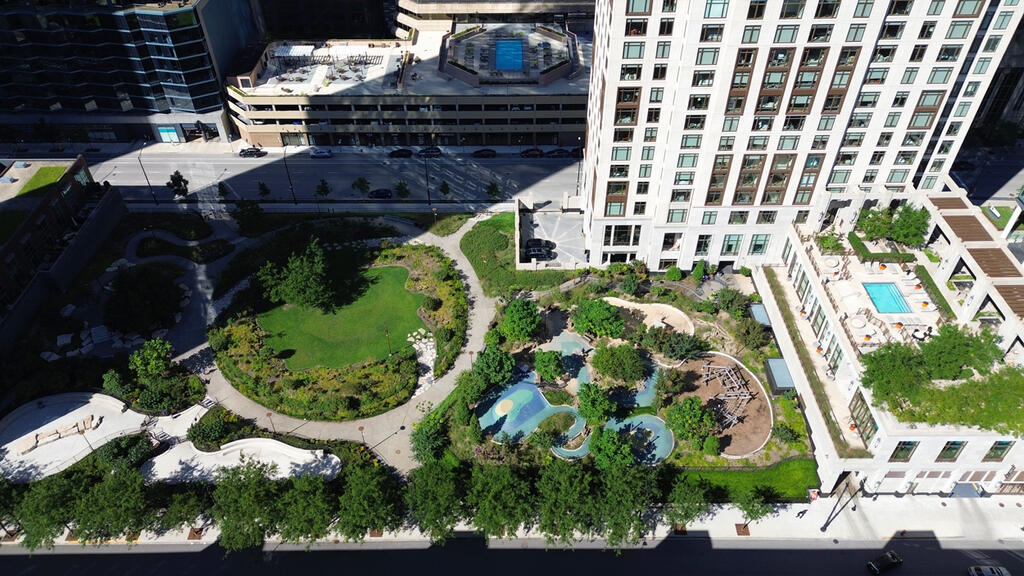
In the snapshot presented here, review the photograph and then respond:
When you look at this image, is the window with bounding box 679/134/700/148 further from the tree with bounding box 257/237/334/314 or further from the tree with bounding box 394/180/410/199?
the tree with bounding box 394/180/410/199

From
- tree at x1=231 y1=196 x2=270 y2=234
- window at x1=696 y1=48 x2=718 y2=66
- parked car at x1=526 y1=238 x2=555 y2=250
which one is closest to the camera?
window at x1=696 y1=48 x2=718 y2=66

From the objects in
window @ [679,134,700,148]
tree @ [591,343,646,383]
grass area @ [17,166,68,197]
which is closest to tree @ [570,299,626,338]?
tree @ [591,343,646,383]

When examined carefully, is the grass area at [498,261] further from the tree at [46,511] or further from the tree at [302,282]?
the tree at [46,511]

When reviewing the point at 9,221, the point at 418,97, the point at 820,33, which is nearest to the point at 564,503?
the point at 820,33

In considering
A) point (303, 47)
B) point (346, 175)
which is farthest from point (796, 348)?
point (303, 47)

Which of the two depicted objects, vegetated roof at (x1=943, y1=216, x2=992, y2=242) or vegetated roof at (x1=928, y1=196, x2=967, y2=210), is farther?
vegetated roof at (x1=928, y1=196, x2=967, y2=210)

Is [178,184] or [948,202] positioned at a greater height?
[948,202]

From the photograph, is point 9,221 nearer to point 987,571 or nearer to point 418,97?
point 418,97
